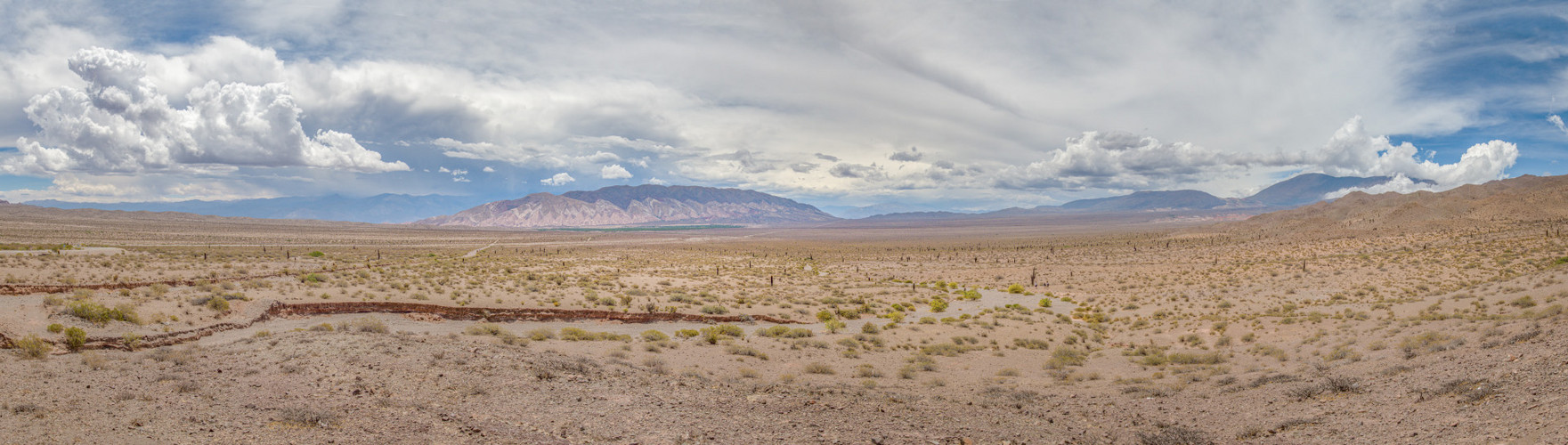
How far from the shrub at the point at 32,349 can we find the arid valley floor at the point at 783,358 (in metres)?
0.07

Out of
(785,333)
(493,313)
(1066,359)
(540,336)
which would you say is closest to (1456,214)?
(1066,359)

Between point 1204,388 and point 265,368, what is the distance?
19.5m

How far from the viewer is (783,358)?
1731 cm

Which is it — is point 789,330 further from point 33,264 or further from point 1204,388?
point 33,264

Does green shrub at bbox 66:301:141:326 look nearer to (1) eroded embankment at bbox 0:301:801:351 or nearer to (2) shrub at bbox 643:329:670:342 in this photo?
(1) eroded embankment at bbox 0:301:801:351

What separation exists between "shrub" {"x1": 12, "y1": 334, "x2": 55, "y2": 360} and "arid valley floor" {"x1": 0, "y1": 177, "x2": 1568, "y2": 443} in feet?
0.24

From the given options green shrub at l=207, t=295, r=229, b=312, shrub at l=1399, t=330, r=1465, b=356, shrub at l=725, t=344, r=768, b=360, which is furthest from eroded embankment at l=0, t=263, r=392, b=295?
shrub at l=1399, t=330, r=1465, b=356

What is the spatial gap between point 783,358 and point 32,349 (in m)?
16.2

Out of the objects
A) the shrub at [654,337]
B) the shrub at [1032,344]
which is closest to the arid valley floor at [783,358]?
the shrub at [1032,344]

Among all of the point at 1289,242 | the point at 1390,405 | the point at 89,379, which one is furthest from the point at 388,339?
the point at 1289,242

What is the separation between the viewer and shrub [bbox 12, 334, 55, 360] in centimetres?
1162

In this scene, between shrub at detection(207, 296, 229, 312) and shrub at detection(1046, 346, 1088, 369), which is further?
shrub at detection(207, 296, 229, 312)

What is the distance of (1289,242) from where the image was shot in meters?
55.7

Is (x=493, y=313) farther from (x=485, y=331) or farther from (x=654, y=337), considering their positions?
(x=654, y=337)
